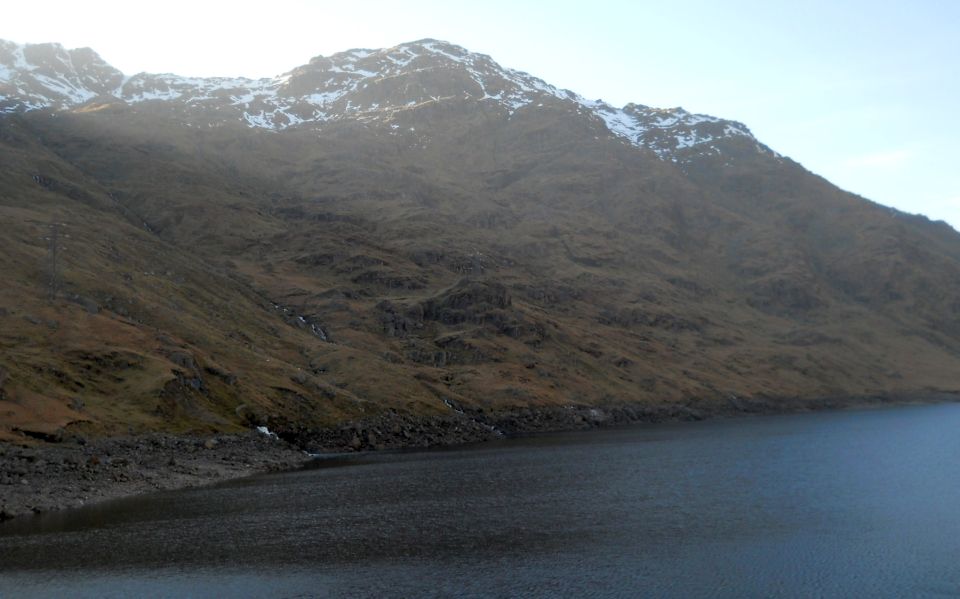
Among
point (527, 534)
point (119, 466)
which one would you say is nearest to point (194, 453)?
point (119, 466)

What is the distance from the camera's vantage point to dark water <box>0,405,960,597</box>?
52969 millimetres

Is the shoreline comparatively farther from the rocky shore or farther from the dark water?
the dark water

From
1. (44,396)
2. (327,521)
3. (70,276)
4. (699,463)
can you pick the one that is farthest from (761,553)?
(70,276)

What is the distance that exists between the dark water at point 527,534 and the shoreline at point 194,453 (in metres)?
5.68

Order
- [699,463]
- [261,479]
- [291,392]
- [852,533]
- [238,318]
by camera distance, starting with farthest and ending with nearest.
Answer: [238,318], [291,392], [699,463], [261,479], [852,533]

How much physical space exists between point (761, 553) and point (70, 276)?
141m

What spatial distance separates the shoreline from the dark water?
5.68m


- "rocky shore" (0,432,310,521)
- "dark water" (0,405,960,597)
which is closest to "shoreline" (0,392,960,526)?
"rocky shore" (0,432,310,521)

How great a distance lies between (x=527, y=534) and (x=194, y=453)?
61213mm

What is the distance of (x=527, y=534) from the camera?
6756 cm

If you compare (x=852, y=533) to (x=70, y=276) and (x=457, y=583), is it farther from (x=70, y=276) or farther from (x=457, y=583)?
(x=70, y=276)

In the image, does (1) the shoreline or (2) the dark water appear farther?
(1) the shoreline

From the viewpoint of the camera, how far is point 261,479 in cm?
10319

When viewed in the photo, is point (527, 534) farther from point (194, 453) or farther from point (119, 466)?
point (194, 453)
